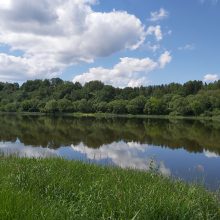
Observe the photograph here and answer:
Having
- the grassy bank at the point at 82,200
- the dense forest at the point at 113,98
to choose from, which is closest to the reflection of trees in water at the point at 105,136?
the grassy bank at the point at 82,200

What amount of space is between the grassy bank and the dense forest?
9861cm

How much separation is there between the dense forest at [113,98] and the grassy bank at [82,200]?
324 feet

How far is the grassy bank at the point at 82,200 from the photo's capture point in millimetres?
6207

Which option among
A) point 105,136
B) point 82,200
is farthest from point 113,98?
point 82,200

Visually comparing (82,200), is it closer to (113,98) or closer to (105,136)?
(105,136)

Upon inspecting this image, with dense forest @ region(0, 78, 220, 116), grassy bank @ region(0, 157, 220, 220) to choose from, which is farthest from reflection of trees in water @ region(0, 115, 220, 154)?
dense forest @ region(0, 78, 220, 116)

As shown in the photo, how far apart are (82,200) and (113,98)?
454ft

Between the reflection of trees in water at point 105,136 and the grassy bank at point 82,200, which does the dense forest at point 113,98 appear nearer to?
the reflection of trees in water at point 105,136

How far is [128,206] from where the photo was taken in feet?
24.4

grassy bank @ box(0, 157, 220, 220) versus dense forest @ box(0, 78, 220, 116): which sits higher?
dense forest @ box(0, 78, 220, 116)

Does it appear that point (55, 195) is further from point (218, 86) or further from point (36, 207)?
point (218, 86)

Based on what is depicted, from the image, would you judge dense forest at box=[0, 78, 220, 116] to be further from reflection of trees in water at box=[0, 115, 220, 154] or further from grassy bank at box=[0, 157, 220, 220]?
grassy bank at box=[0, 157, 220, 220]

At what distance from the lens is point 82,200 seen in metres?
8.05

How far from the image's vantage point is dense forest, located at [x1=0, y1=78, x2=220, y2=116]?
113562mm
